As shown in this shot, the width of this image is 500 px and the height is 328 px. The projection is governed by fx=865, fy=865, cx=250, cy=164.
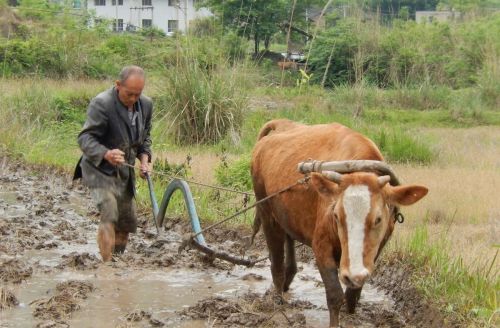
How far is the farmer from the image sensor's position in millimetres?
7566

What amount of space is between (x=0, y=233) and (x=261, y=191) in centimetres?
357

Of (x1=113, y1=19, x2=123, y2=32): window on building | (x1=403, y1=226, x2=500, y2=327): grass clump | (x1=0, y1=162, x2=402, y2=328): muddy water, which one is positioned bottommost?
(x1=0, y1=162, x2=402, y2=328): muddy water

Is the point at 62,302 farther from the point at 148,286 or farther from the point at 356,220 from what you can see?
the point at 356,220

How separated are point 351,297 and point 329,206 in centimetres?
103

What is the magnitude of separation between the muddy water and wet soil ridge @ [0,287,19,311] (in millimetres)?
58

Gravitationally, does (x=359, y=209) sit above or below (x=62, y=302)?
above

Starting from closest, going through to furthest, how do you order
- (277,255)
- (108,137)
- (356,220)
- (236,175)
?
(356,220) → (277,255) → (108,137) → (236,175)

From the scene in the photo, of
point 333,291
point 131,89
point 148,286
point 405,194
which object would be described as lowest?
point 148,286

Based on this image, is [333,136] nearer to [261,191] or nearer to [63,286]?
[261,191]

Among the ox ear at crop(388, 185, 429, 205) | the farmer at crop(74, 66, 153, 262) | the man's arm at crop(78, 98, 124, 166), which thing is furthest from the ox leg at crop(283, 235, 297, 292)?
the ox ear at crop(388, 185, 429, 205)

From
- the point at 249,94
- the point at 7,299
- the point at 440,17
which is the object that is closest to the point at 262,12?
the point at 249,94

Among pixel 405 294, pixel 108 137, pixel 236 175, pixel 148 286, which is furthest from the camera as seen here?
pixel 236 175

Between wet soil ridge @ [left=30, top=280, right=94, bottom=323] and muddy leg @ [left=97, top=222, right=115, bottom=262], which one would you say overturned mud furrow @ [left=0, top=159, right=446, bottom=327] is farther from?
muddy leg @ [left=97, top=222, right=115, bottom=262]

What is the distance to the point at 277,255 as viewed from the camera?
7.14 meters
